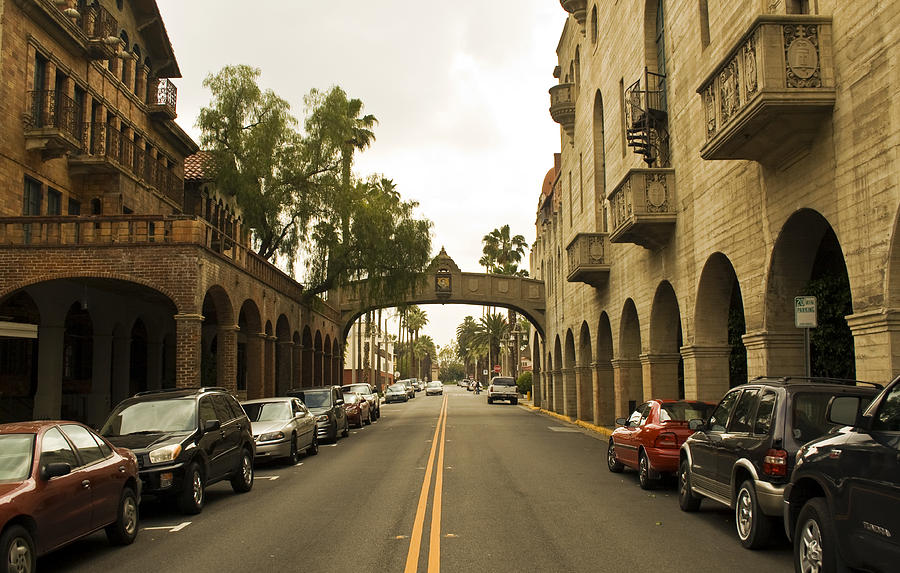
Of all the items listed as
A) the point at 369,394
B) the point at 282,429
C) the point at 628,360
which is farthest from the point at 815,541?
the point at 369,394

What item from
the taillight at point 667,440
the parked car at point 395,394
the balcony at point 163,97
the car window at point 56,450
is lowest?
the parked car at point 395,394

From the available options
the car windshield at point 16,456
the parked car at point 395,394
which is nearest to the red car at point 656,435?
the car windshield at point 16,456

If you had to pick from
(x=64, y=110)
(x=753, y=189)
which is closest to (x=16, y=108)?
(x=64, y=110)

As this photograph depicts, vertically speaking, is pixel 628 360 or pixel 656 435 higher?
pixel 628 360

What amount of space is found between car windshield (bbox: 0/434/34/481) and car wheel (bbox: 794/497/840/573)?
6939 millimetres

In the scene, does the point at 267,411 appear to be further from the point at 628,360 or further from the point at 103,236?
the point at 628,360

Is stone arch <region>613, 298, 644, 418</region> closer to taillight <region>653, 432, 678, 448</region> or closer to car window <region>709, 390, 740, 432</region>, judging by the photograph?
taillight <region>653, 432, 678, 448</region>

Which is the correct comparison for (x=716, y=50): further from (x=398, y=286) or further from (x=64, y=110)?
(x=398, y=286)

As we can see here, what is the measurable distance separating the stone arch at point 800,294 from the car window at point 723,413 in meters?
4.22

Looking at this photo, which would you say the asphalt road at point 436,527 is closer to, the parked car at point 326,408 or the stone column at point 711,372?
the stone column at point 711,372

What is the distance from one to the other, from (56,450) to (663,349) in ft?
55.1

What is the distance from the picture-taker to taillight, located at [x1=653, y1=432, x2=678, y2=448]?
13102 millimetres

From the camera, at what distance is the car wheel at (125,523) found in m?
9.09

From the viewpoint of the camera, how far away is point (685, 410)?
1395cm
